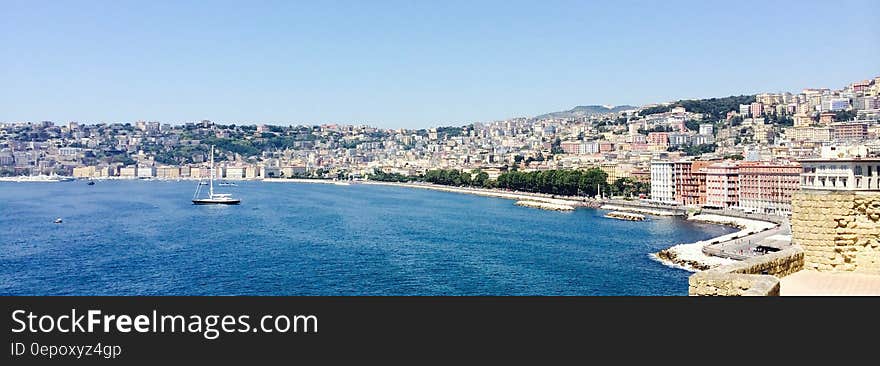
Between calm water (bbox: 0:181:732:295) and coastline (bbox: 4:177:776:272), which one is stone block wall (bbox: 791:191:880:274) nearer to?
calm water (bbox: 0:181:732:295)

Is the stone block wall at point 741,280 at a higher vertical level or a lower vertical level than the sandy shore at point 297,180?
higher

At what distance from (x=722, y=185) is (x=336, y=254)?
20.2m

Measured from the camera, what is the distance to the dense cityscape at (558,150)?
3241 centimetres

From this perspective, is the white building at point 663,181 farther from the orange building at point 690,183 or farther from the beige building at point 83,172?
the beige building at point 83,172

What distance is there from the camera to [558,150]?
88.8 m

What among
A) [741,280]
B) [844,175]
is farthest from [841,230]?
[741,280]

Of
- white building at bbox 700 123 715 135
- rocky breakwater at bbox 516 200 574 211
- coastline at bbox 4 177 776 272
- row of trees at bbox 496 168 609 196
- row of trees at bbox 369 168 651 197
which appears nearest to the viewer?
coastline at bbox 4 177 776 272

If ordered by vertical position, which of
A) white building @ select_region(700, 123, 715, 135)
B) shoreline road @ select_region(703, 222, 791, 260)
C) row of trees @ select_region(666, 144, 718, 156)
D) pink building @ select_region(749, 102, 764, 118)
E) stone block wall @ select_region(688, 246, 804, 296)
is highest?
pink building @ select_region(749, 102, 764, 118)

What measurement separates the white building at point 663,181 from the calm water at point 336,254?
23.1 ft

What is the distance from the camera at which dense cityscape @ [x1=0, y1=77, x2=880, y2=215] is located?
32406mm

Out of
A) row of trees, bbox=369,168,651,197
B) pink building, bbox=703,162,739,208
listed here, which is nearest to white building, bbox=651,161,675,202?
pink building, bbox=703,162,739,208

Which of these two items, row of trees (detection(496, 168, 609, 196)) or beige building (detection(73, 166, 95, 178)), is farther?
beige building (detection(73, 166, 95, 178))

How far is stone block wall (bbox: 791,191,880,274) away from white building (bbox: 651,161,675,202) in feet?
105

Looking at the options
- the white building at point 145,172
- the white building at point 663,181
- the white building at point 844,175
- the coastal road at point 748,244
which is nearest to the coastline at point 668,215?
the coastal road at point 748,244
